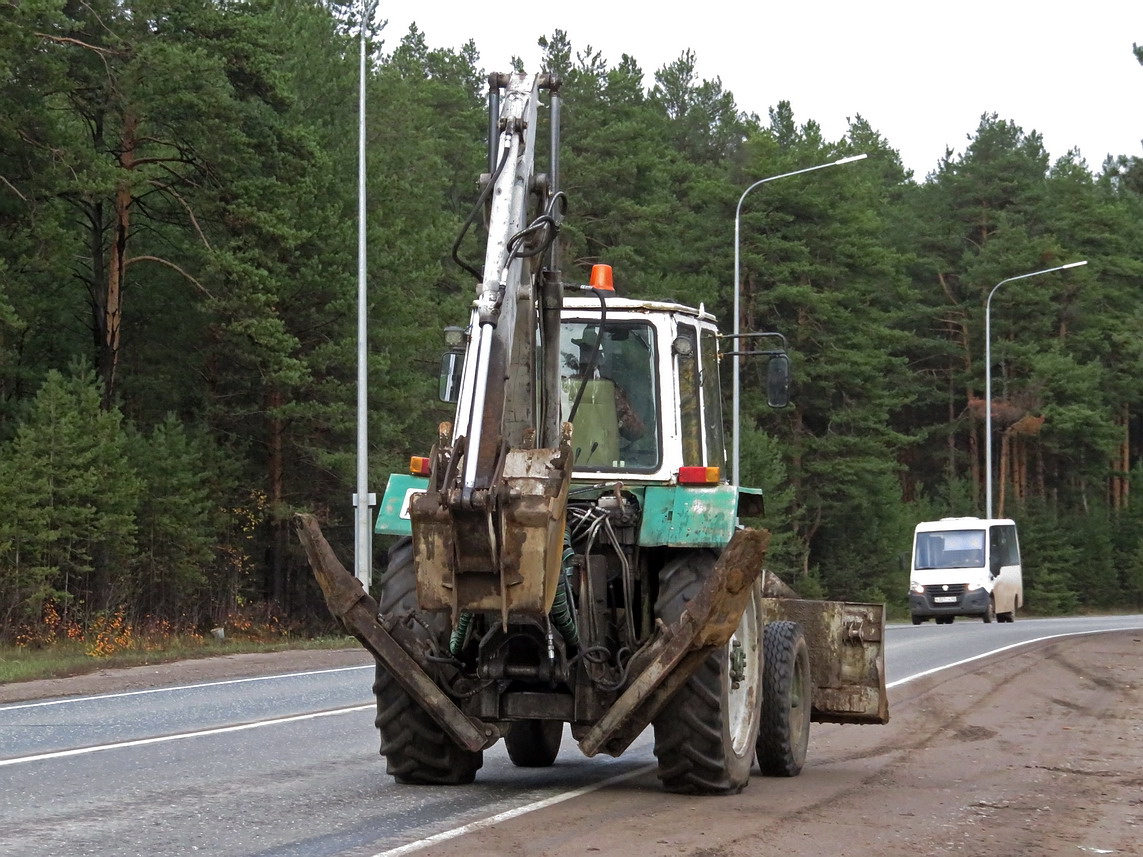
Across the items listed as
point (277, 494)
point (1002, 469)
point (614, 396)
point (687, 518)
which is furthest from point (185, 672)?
point (1002, 469)

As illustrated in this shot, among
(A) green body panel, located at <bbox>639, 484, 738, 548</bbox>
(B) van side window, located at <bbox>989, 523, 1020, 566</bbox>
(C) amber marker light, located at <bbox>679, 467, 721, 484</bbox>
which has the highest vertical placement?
(C) amber marker light, located at <bbox>679, 467, 721, 484</bbox>

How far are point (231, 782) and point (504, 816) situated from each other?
7.03 feet

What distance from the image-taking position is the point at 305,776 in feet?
34.6

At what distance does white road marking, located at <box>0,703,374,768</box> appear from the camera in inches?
441

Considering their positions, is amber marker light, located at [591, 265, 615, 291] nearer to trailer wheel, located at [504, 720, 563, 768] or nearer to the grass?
trailer wheel, located at [504, 720, 563, 768]

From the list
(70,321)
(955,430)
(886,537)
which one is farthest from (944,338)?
(70,321)

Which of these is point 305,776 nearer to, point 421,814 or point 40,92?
point 421,814

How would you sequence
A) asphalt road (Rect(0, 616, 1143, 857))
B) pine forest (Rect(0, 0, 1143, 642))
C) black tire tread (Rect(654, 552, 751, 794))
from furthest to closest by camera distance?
pine forest (Rect(0, 0, 1143, 642))
black tire tread (Rect(654, 552, 751, 794))
asphalt road (Rect(0, 616, 1143, 857))

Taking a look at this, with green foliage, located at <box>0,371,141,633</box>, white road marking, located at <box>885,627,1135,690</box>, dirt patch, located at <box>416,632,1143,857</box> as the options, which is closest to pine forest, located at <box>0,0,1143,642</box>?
green foliage, located at <box>0,371,141,633</box>

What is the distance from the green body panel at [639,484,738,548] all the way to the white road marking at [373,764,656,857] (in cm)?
151

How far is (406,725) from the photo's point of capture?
979cm

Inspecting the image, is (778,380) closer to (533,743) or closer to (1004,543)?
(533,743)

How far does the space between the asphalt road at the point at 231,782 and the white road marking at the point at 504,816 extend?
14 mm

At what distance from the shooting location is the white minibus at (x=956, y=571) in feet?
148
